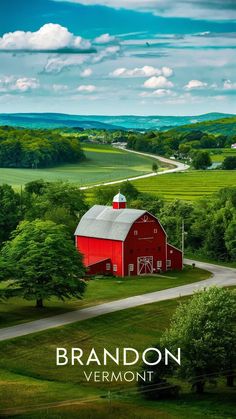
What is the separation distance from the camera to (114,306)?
64.7 m

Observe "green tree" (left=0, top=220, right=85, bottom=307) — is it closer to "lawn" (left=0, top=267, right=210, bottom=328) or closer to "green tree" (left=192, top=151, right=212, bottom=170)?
"lawn" (left=0, top=267, right=210, bottom=328)

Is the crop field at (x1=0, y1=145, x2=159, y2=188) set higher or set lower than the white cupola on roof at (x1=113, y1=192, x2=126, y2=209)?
lower

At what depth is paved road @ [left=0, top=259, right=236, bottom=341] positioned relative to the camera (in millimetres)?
56125

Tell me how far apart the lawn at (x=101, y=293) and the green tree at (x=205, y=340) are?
15857 millimetres

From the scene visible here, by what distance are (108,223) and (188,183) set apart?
6990cm

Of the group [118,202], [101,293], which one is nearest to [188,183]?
[118,202]

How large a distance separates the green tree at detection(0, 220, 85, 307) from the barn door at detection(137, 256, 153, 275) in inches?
693

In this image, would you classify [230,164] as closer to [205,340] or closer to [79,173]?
[79,173]

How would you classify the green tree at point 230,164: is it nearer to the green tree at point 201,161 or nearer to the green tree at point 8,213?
the green tree at point 201,161

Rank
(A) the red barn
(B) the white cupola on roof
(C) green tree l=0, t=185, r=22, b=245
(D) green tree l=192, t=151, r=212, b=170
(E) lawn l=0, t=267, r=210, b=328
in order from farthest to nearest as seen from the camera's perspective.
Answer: (D) green tree l=192, t=151, r=212, b=170
(C) green tree l=0, t=185, r=22, b=245
(B) the white cupola on roof
(A) the red barn
(E) lawn l=0, t=267, r=210, b=328

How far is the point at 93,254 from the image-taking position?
84.6 metres

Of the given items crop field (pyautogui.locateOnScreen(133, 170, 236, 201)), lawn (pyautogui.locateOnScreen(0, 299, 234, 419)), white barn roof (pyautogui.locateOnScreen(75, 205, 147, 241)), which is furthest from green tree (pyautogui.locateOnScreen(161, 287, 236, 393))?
crop field (pyautogui.locateOnScreen(133, 170, 236, 201))

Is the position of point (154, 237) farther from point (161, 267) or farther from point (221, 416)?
point (221, 416)

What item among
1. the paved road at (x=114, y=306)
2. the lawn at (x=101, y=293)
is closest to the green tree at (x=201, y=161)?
the paved road at (x=114, y=306)
